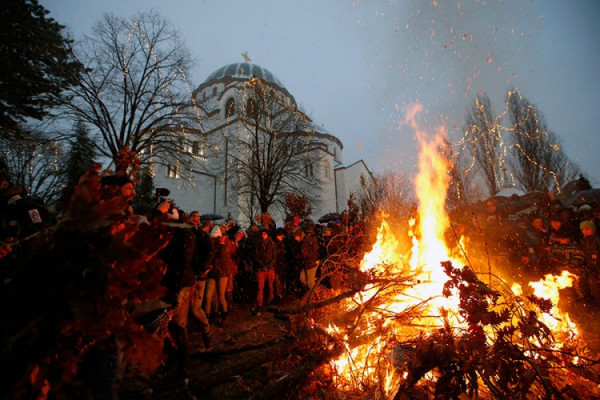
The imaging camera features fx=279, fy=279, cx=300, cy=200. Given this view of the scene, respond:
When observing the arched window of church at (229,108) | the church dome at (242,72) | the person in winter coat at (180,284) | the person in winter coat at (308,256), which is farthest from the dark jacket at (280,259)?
the church dome at (242,72)

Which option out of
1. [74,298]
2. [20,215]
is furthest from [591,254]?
[20,215]

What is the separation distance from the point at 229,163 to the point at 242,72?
19.0 metres

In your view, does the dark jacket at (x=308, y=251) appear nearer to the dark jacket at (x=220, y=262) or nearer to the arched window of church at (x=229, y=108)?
the dark jacket at (x=220, y=262)

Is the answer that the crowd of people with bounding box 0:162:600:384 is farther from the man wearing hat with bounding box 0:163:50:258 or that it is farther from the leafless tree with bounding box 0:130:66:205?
the leafless tree with bounding box 0:130:66:205

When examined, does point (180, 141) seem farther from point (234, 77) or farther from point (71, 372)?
point (234, 77)

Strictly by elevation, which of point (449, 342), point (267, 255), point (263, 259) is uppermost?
point (267, 255)

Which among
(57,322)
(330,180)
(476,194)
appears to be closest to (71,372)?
(57,322)

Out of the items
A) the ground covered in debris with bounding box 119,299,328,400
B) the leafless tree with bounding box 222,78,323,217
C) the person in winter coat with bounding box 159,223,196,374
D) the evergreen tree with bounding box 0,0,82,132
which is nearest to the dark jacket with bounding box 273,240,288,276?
the ground covered in debris with bounding box 119,299,328,400

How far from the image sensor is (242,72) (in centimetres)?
4066

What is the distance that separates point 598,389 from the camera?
11.1ft

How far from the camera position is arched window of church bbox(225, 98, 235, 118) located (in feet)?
106

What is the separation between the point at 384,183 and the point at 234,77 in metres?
25.0

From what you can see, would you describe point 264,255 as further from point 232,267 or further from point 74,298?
point 74,298

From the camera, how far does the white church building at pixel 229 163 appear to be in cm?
2531
